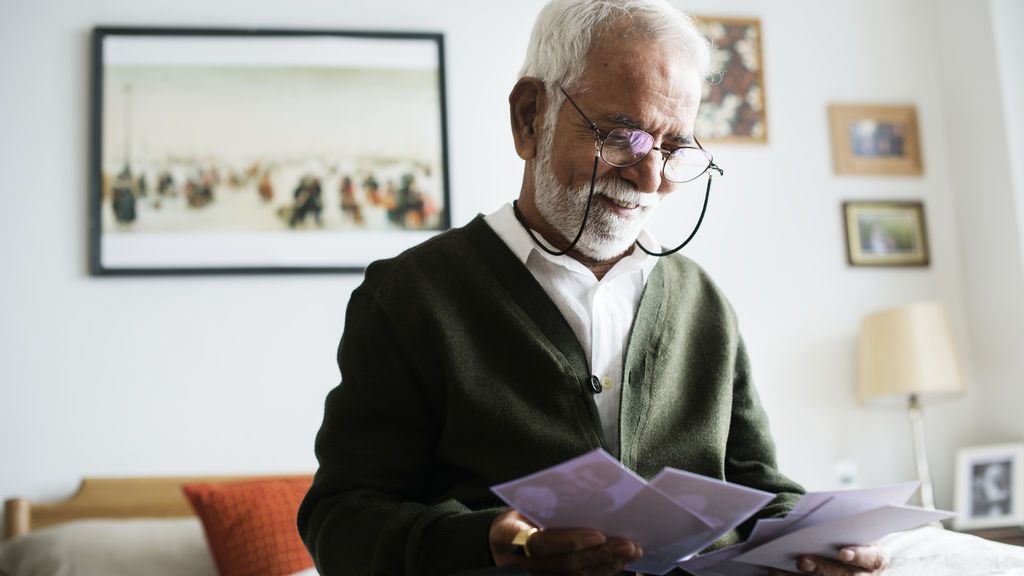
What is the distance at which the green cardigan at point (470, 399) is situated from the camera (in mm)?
1189

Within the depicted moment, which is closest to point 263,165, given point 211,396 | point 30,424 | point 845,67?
point 211,396

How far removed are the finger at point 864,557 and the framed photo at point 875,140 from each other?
8.24ft

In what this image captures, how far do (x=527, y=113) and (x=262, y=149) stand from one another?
72.3 inches

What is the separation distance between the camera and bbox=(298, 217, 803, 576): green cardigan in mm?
1189

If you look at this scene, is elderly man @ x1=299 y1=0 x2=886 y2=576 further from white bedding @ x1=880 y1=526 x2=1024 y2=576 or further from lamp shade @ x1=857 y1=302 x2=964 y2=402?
lamp shade @ x1=857 y1=302 x2=964 y2=402

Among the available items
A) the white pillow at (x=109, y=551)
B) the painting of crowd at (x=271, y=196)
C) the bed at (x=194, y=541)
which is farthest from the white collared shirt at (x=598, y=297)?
the painting of crowd at (x=271, y=196)

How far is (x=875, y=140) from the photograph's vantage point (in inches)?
135

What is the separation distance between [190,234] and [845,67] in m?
2.25

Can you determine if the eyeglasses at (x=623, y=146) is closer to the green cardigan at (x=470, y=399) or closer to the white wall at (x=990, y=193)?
the green cardigan at (x=470, y=399)

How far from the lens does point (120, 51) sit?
3.07m

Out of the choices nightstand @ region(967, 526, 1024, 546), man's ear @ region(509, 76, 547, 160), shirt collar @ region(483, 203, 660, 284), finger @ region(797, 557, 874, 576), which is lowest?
nightstand @ region(967, 526, 1024, 546)

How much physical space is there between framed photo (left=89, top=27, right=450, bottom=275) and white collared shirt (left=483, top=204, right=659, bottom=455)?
5.72 ft

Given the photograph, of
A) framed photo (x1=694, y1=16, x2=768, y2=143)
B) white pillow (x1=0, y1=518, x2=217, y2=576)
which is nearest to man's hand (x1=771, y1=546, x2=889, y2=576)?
white pillow (x1=0, y1=518, x2=217, y2=576)

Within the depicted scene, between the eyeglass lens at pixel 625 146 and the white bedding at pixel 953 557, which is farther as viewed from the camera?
the eyeglass lens at pixel 625 146
